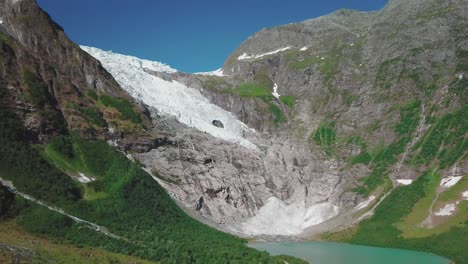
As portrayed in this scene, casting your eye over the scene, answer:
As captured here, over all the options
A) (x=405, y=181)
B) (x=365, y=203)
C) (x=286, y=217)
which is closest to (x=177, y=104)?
(x=286, y=217)

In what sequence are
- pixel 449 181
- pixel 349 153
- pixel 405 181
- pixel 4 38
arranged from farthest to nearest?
pixel 349 153, pixel 405 181, pixel 449 181, pixel 4 38

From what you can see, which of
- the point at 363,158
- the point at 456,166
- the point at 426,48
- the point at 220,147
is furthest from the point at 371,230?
the point at 426,48

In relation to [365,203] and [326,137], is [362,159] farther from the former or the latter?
[365,203]

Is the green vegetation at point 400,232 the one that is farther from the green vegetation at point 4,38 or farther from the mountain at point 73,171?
the green vegetation at point 4,38

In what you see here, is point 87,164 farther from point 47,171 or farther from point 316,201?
point 316,201

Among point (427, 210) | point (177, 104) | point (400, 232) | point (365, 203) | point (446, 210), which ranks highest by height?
point (177, 104)

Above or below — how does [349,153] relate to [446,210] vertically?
above
